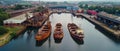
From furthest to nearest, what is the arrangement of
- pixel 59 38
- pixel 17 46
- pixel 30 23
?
pixel 30 23, pixel 59 38, pixel 17 46

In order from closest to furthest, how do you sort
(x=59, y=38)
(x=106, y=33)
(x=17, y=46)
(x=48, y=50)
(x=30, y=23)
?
(x=48, y=50)
(x=17, y=46)
(x=59, y=38)
(x=106, y=33)
(x=30, y=23)

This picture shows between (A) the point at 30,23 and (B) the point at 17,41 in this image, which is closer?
(B) the point at 17,41

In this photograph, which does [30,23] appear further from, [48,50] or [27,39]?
[48,50]

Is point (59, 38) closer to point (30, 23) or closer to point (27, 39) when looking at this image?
point (27, 39)

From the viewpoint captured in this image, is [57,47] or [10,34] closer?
[57,47]

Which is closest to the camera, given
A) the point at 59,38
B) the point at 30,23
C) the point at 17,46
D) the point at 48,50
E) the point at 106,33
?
the point at 48,50

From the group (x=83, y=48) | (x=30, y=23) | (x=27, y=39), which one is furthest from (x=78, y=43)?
(x=30, y=23)

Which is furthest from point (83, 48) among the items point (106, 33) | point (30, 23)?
point (30, 23)
